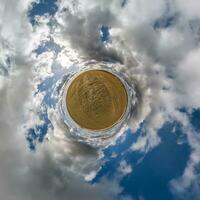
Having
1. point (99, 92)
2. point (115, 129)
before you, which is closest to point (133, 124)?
point (115, 129)

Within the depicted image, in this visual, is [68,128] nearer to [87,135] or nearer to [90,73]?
[87,135]

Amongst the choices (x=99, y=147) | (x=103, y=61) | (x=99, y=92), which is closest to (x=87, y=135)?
(x=99, y=147)

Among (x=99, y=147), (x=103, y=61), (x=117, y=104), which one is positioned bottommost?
(x=99, y=147)

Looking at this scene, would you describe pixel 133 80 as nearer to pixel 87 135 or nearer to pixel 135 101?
pixel 135 101

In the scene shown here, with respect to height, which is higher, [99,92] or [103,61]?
[103,61]

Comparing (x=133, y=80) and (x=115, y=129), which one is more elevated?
(x=133, y=80)
